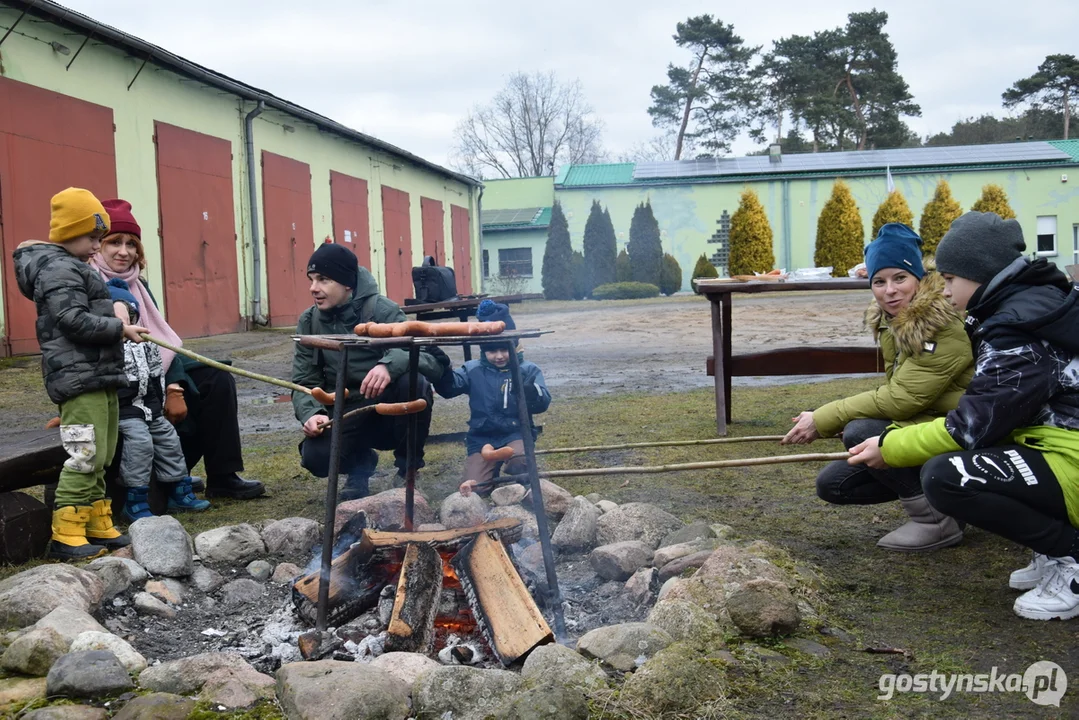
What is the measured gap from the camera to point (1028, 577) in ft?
10.3

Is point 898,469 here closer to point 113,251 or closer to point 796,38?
point 113,251

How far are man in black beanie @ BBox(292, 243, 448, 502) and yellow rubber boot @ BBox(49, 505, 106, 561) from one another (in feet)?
3.46

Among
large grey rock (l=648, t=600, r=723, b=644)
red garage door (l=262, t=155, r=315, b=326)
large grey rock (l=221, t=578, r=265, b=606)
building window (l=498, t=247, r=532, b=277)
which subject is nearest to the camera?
large grey rock (l=648, t=600, r=723, b=644)

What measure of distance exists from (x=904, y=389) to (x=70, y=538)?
3626 mm

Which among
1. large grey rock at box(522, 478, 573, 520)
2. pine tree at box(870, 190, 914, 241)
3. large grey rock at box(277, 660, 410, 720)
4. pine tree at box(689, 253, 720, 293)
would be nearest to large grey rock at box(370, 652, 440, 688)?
large grey rock at box(277, 660, 410, 720)

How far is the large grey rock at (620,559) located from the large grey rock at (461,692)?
1168 mm

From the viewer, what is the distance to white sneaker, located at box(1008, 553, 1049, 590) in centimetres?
310

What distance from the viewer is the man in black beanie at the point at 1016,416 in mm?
2756

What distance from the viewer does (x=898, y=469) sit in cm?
363

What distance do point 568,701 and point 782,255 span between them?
3363 cm

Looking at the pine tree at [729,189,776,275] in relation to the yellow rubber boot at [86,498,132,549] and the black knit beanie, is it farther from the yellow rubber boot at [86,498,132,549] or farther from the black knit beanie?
A: the yellow rubber boot at [86,498,132,549]

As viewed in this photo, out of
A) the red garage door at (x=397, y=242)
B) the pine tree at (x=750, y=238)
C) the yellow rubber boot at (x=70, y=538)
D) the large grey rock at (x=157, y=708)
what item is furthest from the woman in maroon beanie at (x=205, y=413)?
the pine tree at (x=750, y=238)

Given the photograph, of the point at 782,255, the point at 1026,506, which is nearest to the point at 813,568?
the point at 1026,506

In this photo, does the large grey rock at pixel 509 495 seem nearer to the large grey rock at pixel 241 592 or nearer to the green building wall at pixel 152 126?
the large grey rock at pixel 241 592
